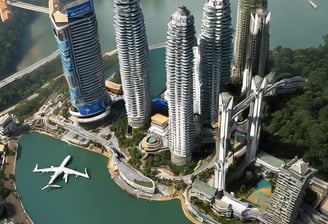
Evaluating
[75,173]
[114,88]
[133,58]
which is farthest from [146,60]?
[75,173]

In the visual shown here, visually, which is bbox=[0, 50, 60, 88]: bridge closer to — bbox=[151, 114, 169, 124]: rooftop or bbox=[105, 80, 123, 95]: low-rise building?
bbox=[105, 80, 123, 95]: low-rise building

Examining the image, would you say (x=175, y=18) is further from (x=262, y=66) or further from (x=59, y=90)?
(x=59, y=90)

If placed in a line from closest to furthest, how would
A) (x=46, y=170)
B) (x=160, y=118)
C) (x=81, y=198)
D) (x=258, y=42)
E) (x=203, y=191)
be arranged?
1. (x=203, y=191)
2. (x=81, y=198)
3. (x=258, y=42)
4. (x=46, y=170)
5. (x=160, y=118)

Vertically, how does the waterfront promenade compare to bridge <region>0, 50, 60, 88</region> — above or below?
below

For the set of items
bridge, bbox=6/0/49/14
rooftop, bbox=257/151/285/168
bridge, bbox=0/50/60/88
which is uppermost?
bridge, bbox=6/0/49/14

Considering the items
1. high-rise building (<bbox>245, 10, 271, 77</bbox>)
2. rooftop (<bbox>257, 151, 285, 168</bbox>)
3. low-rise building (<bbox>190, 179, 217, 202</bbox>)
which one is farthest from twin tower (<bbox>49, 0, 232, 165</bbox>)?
rooftop (<bbox>257, 151, 285, 168</bbox>)

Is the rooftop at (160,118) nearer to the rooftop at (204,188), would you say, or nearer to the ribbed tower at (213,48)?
the ribbed tower at (213,48)

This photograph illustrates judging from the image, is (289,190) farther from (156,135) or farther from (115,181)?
(115,181)
